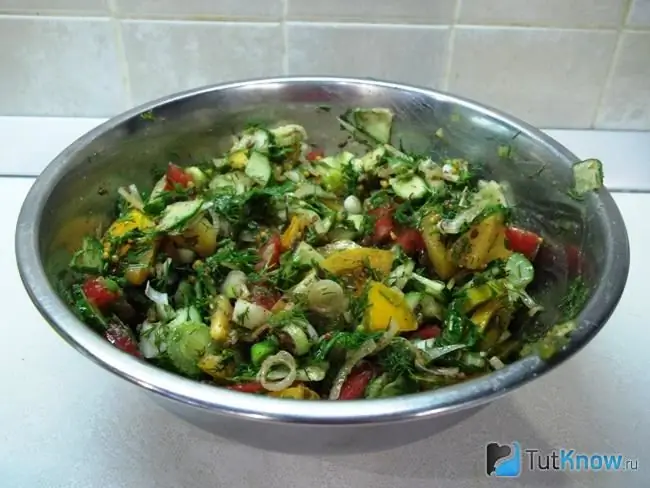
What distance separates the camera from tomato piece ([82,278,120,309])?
0.71 meters

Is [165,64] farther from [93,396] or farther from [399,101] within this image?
[93,396]

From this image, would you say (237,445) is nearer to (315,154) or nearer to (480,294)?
(480,294)

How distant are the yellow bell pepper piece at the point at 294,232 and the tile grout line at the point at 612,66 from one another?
1.85 ft

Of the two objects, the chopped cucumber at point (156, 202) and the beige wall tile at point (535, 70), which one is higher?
the beige wall tile at point (535, 70)

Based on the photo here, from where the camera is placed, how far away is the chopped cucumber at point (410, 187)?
0.82 m

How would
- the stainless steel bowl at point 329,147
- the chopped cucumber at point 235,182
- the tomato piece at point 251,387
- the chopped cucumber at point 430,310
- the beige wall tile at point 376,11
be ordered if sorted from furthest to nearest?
the beige wall tile at point 376,11, the chopped cucumber at point 235,182, the chopped cucumber at point 430,310, the tomato piece at point 251,387, the stainless steel bowl at point 329,147

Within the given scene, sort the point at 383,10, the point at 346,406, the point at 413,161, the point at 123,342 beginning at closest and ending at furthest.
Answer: the point at 346,406
the point at 123,342
the point at 413,161
the point at 383,10

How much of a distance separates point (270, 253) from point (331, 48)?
40 centimetres

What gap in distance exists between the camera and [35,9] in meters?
1.01

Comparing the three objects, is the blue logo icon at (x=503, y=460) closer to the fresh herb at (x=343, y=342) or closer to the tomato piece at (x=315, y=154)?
the fresh herb at (x=343, y=342)

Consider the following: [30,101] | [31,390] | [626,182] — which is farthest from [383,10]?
[31,390]

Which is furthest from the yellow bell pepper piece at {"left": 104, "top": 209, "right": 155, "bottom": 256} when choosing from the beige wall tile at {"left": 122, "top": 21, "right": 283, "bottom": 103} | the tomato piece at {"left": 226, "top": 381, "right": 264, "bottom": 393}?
the beige wall tile at {"left": 122, "top": 21, "right": 283, "bottom": 103}

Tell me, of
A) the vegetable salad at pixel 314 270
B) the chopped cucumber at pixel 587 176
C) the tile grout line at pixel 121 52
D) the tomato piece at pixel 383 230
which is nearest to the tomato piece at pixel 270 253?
the vegetable salad at pixel 314 270

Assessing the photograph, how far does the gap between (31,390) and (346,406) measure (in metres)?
0.40
